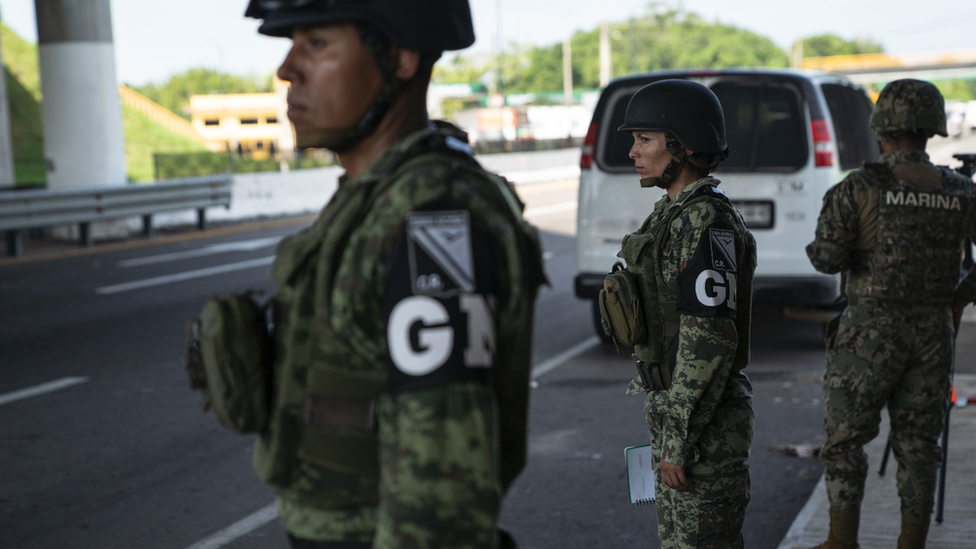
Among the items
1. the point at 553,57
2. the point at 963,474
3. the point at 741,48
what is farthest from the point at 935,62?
the point at 963,474

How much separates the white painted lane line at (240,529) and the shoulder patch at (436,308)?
3.14m

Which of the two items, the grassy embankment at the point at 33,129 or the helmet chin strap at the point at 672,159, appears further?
the grassy embankment at the point at 33,129

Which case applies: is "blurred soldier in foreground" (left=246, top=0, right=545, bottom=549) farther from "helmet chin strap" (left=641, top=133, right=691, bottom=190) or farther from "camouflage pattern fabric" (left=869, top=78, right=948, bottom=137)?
"camouflage pattern fabric" (left=869, top=78, right=948, bottom=137)

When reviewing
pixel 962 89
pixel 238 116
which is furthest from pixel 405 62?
pixel 962 89

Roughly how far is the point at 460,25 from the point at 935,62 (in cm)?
9592

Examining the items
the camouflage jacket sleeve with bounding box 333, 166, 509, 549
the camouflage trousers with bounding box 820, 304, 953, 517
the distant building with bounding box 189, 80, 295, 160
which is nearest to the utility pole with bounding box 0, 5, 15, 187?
the camouflage trousers with bounding box 820, 304, 953, 517

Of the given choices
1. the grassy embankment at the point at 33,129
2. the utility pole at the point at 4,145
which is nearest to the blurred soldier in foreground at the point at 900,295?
the utility pole at the point at 4,145

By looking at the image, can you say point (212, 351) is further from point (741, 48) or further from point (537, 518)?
point (741, 48)

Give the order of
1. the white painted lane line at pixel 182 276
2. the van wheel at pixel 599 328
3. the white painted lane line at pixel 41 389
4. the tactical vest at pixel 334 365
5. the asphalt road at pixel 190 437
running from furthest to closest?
the white painted lane line at pixel 182 276 → the van wheel at pixel 599 328 → the white painted lane line at pixel 41 389 → the asphalt road at pixel 190 437 → the tactical vest at pixel 334 365

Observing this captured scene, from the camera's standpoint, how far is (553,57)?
13562cm

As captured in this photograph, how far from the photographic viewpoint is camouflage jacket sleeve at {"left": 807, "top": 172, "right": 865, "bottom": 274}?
3676mm

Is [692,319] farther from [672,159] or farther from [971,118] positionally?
[971,118]

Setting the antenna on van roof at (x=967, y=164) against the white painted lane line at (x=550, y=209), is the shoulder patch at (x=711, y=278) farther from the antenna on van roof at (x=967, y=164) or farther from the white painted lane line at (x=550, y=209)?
the white painted lane line at (x=550, y=209)

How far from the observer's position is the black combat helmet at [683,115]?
2.84m
